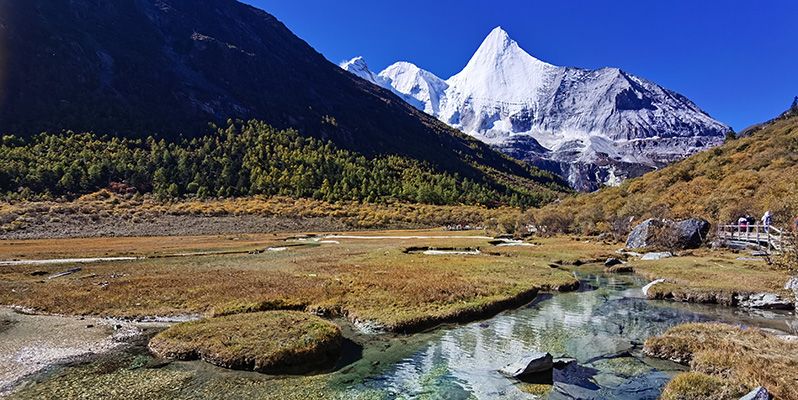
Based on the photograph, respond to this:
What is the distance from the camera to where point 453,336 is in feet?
88.8

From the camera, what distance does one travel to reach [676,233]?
65.9 meters

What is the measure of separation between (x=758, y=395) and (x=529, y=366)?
817 centimetres

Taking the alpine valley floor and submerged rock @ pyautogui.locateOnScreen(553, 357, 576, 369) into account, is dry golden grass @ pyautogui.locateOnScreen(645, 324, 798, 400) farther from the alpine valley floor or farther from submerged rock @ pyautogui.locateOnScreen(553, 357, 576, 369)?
submerged rock @ pyautogui.locateOnScreen(553, 357, 576, 369)

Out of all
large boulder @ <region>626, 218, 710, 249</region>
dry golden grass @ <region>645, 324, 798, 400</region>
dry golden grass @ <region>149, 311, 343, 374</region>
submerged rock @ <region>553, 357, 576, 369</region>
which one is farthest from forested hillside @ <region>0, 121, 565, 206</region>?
dry golden grass @ <region>645, 324, 798, 400</region>

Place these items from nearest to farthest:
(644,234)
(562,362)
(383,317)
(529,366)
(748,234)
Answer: (529,366) < (562,362) < (383,317) < (748,234) < (644,234)

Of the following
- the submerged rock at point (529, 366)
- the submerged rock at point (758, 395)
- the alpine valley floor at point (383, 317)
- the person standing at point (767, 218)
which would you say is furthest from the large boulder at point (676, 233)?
the submerged rock at point (758, 395)

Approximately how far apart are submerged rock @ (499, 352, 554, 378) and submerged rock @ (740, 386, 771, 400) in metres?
7.38

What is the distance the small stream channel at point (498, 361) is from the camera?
18875mm

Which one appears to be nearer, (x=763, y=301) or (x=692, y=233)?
(x=763, y=301)

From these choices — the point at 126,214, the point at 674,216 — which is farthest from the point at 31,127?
the point at 674,216

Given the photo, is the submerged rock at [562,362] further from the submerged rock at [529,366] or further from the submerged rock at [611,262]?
the submerged rock at [611,262]

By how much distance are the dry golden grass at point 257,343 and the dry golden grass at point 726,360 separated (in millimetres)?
15732

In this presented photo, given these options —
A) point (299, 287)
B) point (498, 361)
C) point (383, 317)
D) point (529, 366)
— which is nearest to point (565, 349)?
point (498, 361)

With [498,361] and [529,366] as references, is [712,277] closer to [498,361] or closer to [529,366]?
[498,361]
